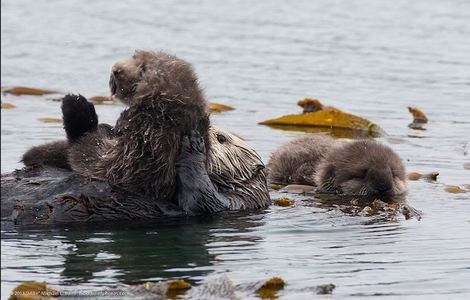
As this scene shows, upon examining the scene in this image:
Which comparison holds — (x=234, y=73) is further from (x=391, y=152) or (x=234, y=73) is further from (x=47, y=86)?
(x=391, y=152)

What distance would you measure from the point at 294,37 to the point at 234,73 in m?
2.72

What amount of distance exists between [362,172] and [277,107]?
3675mm

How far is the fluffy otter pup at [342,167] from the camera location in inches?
327

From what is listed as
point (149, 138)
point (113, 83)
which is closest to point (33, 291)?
point (149, 138)

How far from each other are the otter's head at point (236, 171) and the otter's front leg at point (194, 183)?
139 mm

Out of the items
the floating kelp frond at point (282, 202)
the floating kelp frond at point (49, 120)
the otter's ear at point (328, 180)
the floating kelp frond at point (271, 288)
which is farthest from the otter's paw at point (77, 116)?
the floating kelp frond at point (49, 120)

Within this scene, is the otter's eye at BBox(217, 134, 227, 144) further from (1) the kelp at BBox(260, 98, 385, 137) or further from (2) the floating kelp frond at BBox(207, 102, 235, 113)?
(2) the floating kelp frond at BBox(207, 102, 235, 113)

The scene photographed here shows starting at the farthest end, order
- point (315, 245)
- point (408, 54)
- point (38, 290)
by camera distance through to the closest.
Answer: point (408, 54), point (315, 245), point (38, 290)

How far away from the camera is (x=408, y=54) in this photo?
15.0 m

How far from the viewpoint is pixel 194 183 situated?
6.81 m

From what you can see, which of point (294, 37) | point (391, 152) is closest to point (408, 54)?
point (294, 37)

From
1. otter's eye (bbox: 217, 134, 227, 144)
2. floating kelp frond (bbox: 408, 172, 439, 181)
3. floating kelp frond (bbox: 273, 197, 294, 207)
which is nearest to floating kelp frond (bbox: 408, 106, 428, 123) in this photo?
floating kelp frond (bbox: 408, 172, 439, 181)

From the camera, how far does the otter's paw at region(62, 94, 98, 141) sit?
6.70m

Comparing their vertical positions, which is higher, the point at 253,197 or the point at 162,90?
the point at 162,90
